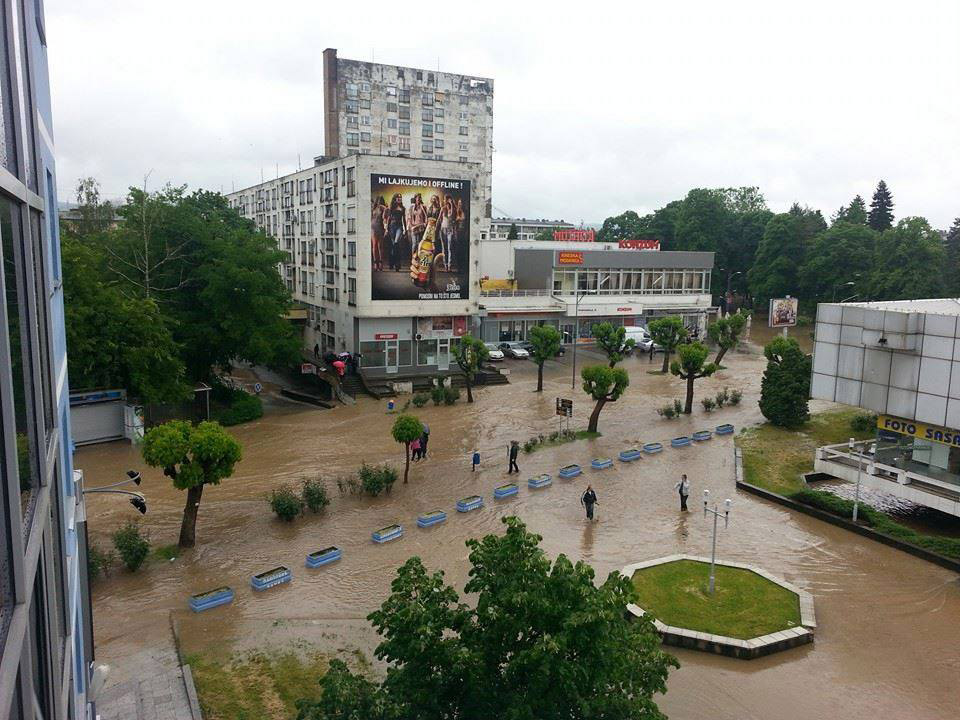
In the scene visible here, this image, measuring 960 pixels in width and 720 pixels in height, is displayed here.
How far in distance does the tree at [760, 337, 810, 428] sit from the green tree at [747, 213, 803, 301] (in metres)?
40.0

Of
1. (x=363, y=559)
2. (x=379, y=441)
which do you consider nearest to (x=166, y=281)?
(x=379, y=441)

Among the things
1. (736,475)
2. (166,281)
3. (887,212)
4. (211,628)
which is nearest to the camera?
(211,628)

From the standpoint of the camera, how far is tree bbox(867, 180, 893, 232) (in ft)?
274

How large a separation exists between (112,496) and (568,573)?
59.8 ft

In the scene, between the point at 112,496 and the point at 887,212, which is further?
the point at 887,212

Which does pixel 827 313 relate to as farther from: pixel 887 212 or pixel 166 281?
pixel 887 212

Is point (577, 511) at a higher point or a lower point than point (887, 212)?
lower

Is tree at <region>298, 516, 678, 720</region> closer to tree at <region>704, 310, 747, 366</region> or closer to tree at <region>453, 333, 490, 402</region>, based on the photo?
tree at <region>453, 333, 490, 402</region>

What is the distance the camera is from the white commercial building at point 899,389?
1850 centimetres

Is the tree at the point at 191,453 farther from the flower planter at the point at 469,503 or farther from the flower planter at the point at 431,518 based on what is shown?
the flower planter at the point at 469,503

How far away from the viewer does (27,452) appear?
3.51m

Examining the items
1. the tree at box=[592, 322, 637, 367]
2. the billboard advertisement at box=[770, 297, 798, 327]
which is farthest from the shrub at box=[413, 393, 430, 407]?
the billboard advertisement at box=[770, 297, 798, 327]

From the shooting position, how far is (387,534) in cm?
1852

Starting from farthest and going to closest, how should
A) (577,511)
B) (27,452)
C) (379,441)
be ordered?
(379,441) → (577,511) → (27,452)
